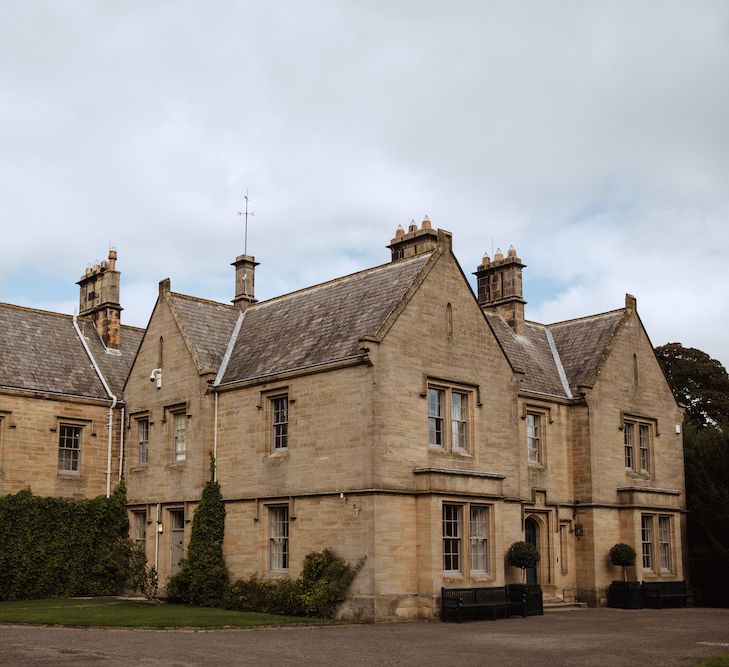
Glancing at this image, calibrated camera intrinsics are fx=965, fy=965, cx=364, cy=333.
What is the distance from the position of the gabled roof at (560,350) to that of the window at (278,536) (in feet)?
32.7

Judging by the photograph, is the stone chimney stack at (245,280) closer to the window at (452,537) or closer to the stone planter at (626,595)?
the window at (452,537)

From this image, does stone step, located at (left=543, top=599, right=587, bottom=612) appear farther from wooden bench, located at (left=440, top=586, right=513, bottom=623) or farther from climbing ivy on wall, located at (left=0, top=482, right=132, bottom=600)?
climbing ivy on wall, located at (left=0, top=482, right=132, bottom=600)

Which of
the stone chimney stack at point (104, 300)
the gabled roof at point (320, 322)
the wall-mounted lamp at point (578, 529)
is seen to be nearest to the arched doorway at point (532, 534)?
the wall-mounted lamp at point (578, 529)

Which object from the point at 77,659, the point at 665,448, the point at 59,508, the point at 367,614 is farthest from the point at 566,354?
the point at 77,659

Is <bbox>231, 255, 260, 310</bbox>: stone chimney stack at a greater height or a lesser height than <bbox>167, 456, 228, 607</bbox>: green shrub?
greater

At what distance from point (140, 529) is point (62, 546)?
2.66m

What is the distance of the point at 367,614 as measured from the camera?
2511 cm

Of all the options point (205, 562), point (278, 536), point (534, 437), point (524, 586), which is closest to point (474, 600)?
point (524, 586)

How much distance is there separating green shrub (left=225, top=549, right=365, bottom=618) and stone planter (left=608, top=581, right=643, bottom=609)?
1149 cm

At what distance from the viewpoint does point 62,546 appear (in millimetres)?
32188

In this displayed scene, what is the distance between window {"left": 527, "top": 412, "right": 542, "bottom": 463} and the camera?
33500 mm

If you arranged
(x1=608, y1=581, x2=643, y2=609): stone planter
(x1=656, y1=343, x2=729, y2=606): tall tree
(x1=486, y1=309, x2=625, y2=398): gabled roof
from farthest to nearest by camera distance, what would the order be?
(x1=486, y1=309, x2=625, y2=398): gabled roof, (x1=656, y1=343, x2=729, y2=606): tall tree, (x1=608, y1=581, x2=643, y2=609): stone planter

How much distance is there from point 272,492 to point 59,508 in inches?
337

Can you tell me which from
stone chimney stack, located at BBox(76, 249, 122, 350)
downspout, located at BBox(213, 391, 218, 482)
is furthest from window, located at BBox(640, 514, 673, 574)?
stone chimney stack, located at BBox(76, 249, 122, 350)
